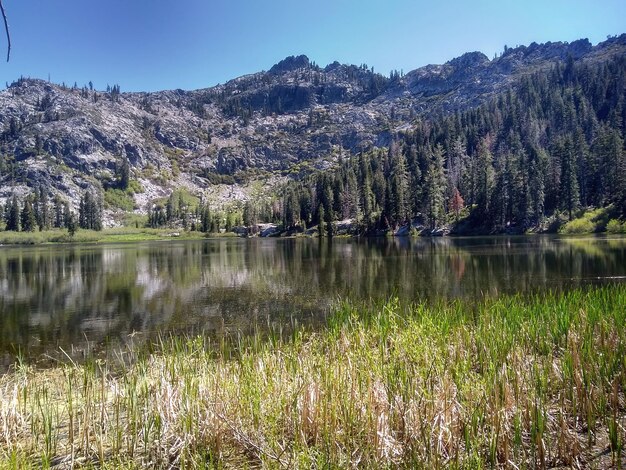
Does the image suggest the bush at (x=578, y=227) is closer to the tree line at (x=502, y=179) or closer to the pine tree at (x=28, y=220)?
the tree line at (x=502, y=179)

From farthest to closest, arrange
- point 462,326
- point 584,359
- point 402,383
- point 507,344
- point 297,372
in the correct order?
1. point 462,326
2. point 507,344
3. point 297,372
4. point 584,359
5. point 402,383

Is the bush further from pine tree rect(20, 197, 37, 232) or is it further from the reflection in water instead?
→ pine tree rect(20, 197, 37, 232)

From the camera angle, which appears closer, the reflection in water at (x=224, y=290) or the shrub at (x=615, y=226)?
the reflection in water at (x=224, y=290)

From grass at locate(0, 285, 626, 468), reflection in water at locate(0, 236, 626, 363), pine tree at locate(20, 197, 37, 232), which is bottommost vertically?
reflection in water at locate(0, 236, 626, 363)

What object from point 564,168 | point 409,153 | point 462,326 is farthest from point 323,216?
point 462,326

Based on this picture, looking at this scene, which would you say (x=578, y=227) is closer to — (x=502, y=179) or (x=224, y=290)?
(x=502, y=179)

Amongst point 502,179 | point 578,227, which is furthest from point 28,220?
point 578,227

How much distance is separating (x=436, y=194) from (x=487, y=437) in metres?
135

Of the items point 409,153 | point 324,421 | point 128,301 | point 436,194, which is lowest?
point 128,301

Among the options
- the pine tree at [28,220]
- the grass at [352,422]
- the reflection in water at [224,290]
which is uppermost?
the pine tree at [28,220]

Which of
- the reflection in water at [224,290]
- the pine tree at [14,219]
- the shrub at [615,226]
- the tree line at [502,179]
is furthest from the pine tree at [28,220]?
the shrub at [615,226]

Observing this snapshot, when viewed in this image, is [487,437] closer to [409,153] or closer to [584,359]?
[584,359]

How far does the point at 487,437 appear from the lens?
6.61 metres

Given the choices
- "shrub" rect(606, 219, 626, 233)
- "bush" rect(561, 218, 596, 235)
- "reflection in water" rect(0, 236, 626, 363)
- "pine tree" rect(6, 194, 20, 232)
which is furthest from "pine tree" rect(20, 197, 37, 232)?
"shrub" rect(606, 219, 626, 233)
